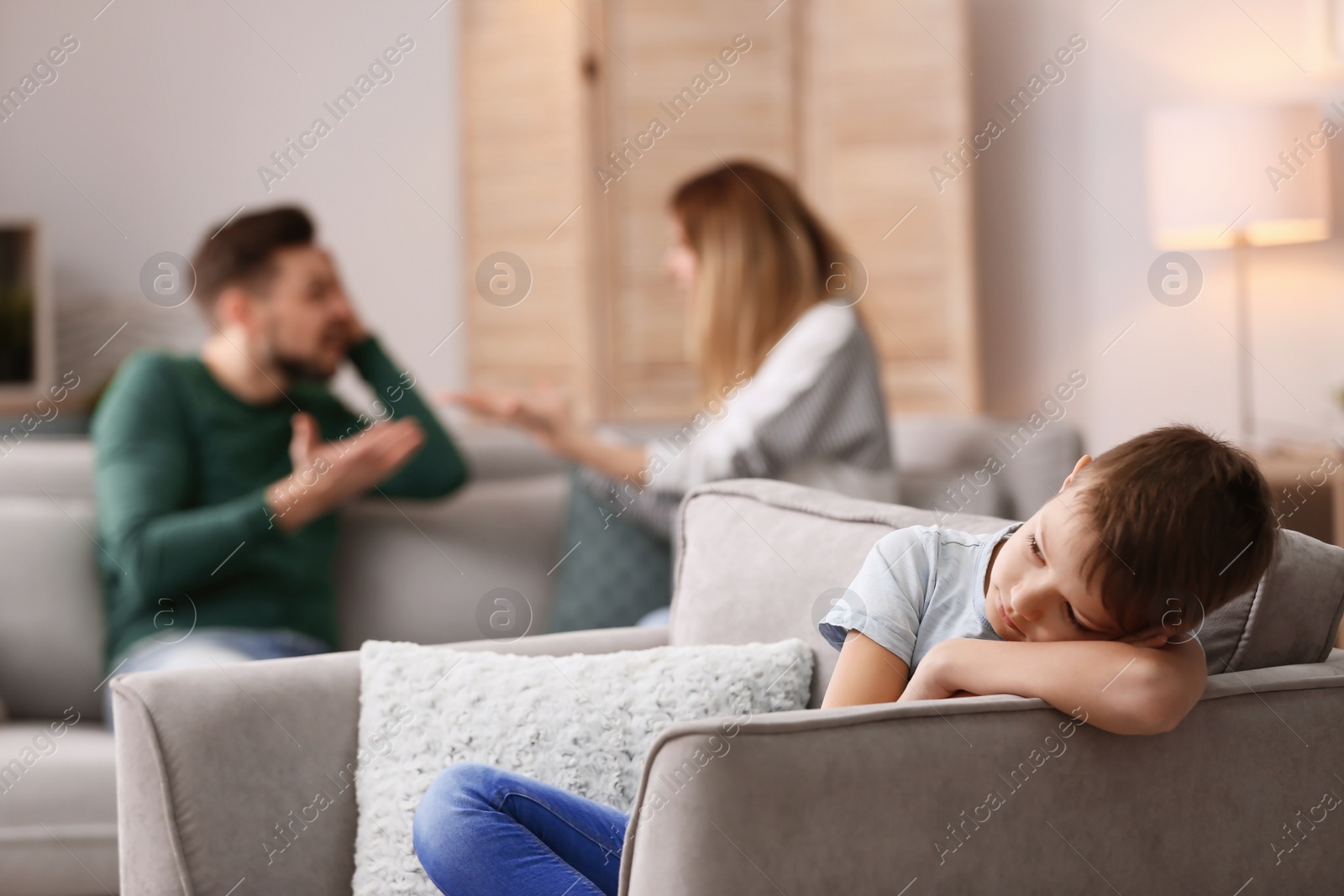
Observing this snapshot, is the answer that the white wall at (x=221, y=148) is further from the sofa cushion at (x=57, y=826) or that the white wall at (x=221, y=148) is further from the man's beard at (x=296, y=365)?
the sofa cushion at (x=57, y=826)

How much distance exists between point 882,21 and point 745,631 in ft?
8.14

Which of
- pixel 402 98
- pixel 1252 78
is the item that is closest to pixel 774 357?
pixel 1252 78

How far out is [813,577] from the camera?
1152mm

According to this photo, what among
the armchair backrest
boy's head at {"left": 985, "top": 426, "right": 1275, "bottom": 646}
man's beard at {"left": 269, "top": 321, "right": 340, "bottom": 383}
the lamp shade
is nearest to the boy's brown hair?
boy's head at {"left": 985, "top": 426, "right": 1275, "bottom": 646}

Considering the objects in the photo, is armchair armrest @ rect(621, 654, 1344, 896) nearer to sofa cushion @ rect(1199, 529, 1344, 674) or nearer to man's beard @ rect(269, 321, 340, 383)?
sofa cushion @ rect(1199, 529, 1344, 674)

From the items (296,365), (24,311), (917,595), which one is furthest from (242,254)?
(24,311)

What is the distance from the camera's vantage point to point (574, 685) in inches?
43.6

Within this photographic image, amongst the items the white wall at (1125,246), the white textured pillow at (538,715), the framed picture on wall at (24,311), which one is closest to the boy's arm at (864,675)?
the white textured pillow at (538,715)

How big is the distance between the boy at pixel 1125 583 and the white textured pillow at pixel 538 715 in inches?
8.6

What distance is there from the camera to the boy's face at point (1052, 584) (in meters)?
0.86

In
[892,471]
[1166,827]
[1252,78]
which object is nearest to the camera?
[1166,827]

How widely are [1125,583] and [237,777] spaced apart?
74 cm

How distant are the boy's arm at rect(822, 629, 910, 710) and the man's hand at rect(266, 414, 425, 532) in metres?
1.01

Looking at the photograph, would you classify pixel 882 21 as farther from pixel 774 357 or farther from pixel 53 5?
pixel 53 5
